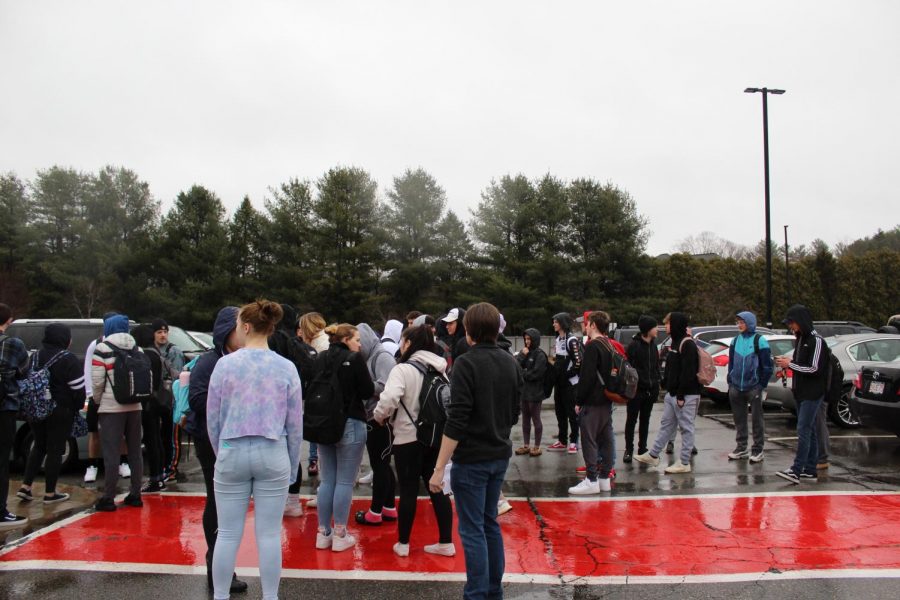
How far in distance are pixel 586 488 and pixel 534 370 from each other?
2.05 meters

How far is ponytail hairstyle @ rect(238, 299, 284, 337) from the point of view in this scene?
12.6 feet

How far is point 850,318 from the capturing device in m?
39.1

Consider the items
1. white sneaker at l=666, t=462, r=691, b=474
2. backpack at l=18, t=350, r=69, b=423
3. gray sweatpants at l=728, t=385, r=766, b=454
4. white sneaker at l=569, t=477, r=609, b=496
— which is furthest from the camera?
gray sweatpants at l=728, t=385, r=766, b=454

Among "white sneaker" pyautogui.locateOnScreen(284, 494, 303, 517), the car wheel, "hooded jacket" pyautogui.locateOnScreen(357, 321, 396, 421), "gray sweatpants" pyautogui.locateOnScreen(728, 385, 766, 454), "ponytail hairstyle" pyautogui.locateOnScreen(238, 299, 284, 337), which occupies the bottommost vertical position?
"white sneaker" pyautogui.locateOnScreen(284, 494, 303, 517)

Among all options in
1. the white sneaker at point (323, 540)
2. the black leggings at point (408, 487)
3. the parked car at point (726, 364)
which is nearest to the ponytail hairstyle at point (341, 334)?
the black leggings at point (408, 487)

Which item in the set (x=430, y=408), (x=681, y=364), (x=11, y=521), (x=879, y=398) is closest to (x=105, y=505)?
(x=11, y=521)

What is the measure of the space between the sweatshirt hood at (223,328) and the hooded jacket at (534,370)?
15.3 ft

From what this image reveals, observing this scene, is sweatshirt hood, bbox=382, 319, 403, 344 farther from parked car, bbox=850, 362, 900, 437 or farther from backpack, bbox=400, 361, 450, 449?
parked car, bbox=850, 362, 900, 437

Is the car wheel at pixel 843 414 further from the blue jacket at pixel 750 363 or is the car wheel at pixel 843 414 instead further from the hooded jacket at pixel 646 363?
the hooded jacket at pixel 646 363

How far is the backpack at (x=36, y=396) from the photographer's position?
598 cm

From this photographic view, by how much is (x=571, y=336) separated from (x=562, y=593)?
475cm

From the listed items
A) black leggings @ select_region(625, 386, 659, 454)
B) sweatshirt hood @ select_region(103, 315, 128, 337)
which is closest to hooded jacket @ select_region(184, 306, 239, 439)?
sweatshirt hood @ select_region(103, 315, 128, 337)

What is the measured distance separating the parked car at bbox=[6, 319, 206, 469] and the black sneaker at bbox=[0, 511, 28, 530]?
139 centimetres

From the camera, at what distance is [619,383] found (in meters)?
6.72
